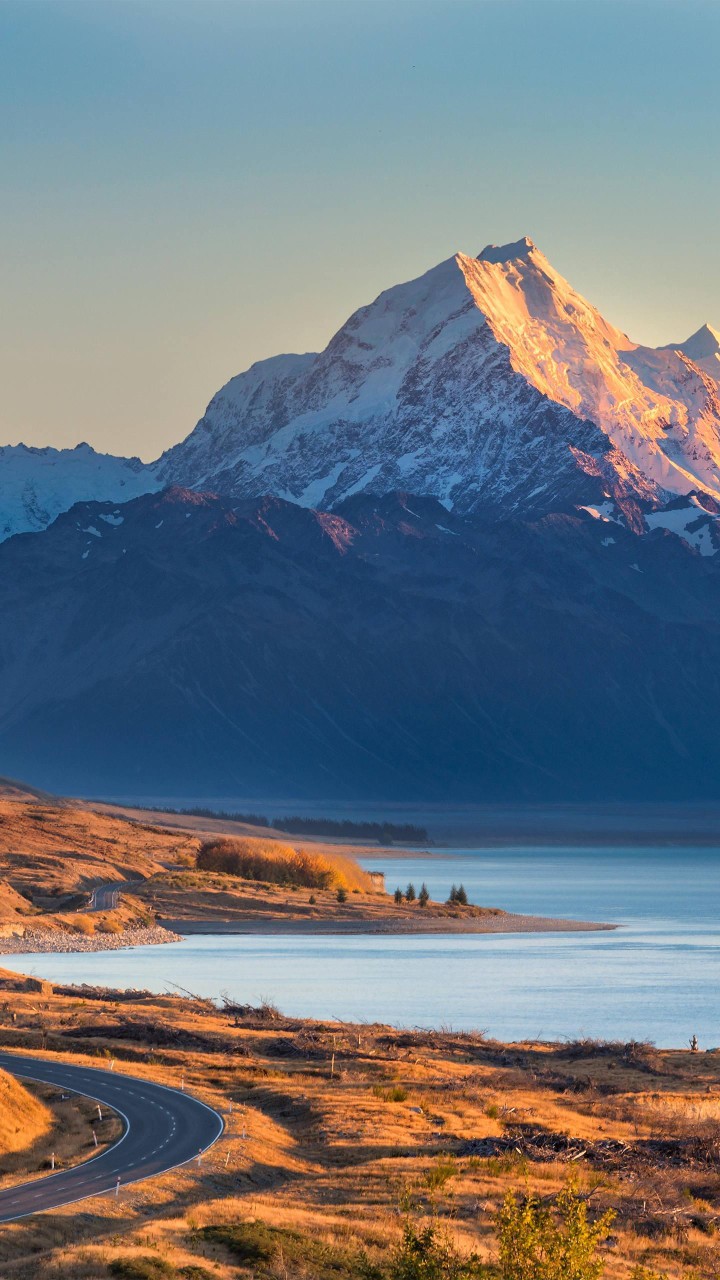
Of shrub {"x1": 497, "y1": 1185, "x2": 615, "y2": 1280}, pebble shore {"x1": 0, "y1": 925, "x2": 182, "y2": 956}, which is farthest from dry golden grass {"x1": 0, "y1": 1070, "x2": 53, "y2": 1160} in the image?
pebble shore {"x1": 0, "y1": 925, "x2": 182, "y2": 956}

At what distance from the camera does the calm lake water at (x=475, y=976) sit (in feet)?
265

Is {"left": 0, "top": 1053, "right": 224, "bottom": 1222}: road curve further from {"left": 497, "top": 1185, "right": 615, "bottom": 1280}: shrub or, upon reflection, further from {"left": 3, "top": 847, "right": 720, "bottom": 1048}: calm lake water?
{"left": 3, "top": 847, "right": 720, "bottom": 1048}: calm lake water

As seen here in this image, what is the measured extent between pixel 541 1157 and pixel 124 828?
5230 inches

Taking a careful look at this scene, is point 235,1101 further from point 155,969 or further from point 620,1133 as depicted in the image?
point 155,969

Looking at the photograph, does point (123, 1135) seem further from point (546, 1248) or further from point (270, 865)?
point (270, 865)

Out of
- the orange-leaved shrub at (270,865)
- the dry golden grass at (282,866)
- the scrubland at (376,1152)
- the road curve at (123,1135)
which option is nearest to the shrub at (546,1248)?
the scrubland at (376,1152)

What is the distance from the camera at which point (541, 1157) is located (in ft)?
141

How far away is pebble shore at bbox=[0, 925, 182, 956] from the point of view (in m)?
105

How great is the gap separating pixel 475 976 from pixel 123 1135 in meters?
57.9

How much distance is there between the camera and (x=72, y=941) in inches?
4235


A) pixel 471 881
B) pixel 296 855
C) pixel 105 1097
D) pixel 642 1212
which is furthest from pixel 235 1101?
pixel 471 881

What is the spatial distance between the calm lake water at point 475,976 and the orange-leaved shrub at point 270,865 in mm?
20104

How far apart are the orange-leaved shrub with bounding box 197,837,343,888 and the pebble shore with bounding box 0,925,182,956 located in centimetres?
3505

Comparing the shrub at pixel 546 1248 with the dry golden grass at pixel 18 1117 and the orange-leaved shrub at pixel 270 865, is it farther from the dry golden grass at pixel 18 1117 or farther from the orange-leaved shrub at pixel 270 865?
the orange-leaved shrub at pixel 270 865
